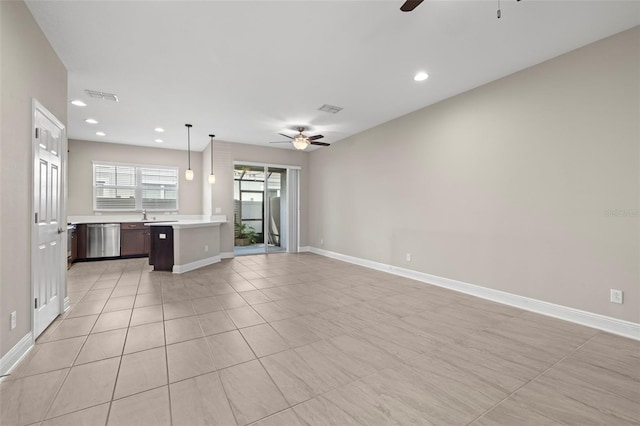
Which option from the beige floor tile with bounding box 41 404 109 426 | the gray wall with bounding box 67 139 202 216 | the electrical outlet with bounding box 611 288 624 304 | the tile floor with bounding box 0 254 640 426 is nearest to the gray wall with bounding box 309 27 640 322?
the electrical outlet with bounding box 611 288 624 304

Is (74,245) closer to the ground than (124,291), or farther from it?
farther from it

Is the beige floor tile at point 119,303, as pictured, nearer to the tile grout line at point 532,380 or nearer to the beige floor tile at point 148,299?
the beige floor tile at point 148,299

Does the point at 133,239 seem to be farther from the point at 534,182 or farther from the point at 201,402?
the point at 534,182

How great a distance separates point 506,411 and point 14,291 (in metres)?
3.71

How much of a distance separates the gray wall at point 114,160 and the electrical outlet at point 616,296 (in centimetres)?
806

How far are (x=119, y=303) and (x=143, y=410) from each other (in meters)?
2.48

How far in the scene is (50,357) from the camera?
7.45 feet

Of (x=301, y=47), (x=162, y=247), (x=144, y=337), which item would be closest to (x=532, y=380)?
(x=144, y=337)

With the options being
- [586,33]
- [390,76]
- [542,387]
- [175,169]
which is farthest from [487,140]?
[175,169]

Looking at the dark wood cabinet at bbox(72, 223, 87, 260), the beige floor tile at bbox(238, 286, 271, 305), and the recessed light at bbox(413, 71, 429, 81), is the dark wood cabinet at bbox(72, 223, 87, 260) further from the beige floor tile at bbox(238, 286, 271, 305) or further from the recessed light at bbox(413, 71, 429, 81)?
the recessed light at bbox(413, 71, 429, 81)

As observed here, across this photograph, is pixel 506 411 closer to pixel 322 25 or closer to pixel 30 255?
pixel 322 25

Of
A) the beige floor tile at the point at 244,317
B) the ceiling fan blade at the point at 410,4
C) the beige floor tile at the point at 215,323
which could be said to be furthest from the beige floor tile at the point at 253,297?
the ceiling fan blade at the point at 410,4

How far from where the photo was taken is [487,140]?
383 centimetres

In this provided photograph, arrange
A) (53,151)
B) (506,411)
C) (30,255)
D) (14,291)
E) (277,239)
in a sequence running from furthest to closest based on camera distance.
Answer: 1. (277,239)
2. (53,151)
3. (30,255)
4. (14,291)
5. (506,411)
